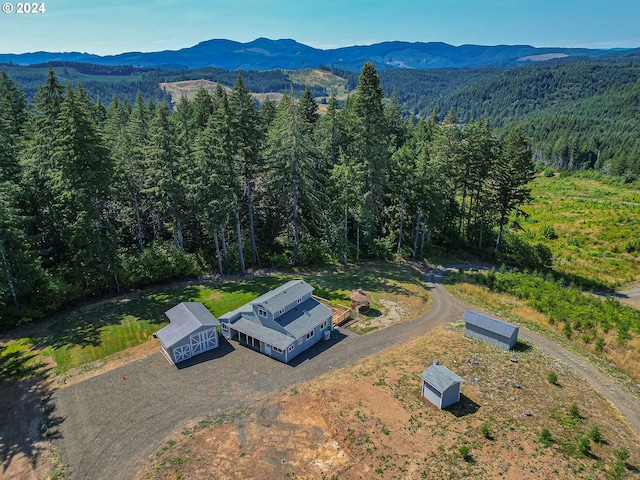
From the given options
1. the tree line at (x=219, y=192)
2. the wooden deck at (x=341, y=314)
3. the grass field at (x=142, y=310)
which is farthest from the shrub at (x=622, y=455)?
the tree line at (x=219, y=192)

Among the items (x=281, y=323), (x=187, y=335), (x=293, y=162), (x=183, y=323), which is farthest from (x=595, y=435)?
(x=293, y=162)

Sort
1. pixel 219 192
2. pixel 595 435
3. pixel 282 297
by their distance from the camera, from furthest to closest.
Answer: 1. pixel 219 192
2. pixel 282 297
3. pixel 595 435

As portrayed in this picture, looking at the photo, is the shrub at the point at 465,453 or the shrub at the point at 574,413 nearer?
the shrub at the point at 465,453

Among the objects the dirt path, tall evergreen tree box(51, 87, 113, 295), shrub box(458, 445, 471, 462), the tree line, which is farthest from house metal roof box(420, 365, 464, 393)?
tall evergreen tree box(51, 87, 113, 295)

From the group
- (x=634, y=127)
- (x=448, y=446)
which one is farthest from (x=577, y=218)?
(x=634, y=127)

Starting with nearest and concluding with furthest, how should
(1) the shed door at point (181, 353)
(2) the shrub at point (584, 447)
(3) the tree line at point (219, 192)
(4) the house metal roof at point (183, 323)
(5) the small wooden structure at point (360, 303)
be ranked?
(2) the shrub at point (584, 447), (1) the shed door at point (181, 353), (4) the house metal roof at point (183, 323), (3) the tree line at point (219, 192), (5) the small wooden structure at point (360, 303)

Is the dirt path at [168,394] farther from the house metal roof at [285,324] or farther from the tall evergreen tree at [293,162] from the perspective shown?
the tall evergreen tree at [293,162]

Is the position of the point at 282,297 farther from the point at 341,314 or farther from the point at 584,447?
the point at 584,447
